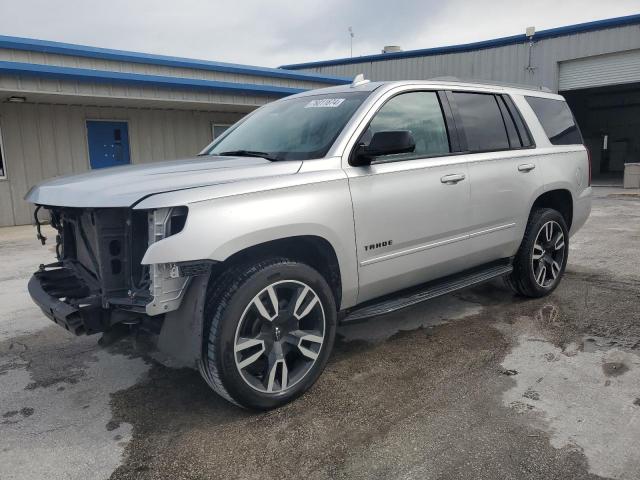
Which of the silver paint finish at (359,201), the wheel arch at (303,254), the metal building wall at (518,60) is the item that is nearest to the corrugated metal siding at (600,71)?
the metal building wall at (518,60)

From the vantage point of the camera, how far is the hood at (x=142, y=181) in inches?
99.4

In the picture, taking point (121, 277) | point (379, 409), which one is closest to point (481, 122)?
point (379, 409)

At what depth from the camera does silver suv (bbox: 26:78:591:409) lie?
2562mm

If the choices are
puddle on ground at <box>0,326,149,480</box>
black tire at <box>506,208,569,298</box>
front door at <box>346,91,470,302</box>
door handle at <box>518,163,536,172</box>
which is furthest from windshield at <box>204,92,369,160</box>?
black tire at <box>506,208,569,298</box>

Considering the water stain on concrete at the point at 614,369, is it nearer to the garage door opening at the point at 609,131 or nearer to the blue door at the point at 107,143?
the blue door at the point at 107,143

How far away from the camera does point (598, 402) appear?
287 centimetres

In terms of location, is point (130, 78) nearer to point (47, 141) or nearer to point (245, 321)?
point (47, 141)

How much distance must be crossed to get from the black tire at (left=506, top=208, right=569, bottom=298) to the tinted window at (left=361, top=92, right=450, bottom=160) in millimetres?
1361

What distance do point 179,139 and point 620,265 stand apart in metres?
11.1

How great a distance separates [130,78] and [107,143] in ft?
7.44

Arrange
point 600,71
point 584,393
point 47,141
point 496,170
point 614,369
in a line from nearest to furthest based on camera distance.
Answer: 1. point 584,393
2. point 614,369
3. point 496,170
4. point 47,141
5. point 600,71

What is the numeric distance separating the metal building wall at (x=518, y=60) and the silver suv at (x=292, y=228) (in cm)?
1329

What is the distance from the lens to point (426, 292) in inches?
144

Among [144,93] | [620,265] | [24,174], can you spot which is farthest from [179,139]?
[620,265]
